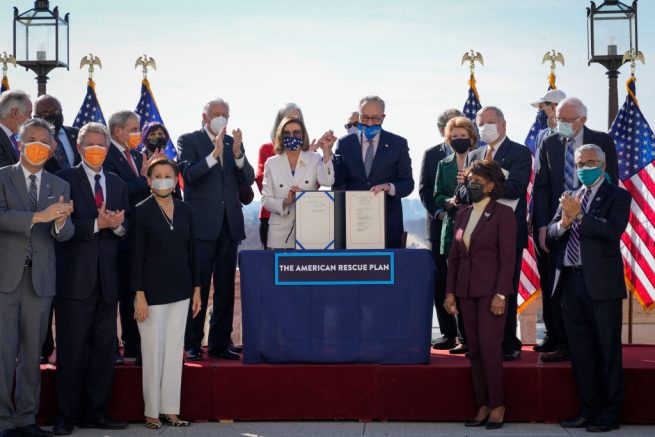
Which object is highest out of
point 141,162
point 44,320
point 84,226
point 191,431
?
point 141,162

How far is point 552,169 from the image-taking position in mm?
6930

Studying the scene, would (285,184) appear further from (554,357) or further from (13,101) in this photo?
(554,357)

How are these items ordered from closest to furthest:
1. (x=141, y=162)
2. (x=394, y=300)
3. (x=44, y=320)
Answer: (x=44, y=320) → (x=394, y=300) → (x=141, y=162)

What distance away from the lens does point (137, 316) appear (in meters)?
6.22

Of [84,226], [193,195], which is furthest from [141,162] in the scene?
[84,226]

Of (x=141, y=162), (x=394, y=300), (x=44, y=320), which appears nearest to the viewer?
(x=44, y=320)

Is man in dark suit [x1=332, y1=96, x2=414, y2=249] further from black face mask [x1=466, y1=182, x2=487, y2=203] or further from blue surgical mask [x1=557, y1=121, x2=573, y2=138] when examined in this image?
blue surgical mask [x1=557, y1=121, x2=573, y2=138]

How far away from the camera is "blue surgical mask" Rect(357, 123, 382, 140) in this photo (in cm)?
711

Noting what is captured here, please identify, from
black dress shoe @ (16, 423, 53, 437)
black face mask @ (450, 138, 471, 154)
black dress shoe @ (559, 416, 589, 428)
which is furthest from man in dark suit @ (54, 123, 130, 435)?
black dress shoe @ (559, 416, 589, 428)

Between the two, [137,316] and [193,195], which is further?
[193,195]

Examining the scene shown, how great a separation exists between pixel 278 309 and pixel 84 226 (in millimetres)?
1402

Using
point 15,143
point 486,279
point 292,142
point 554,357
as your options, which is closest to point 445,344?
point 554,357

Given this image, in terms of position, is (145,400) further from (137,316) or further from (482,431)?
(482,431)

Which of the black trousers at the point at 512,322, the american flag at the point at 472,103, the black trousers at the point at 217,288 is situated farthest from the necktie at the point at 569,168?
the american flag at the point at 472,103
